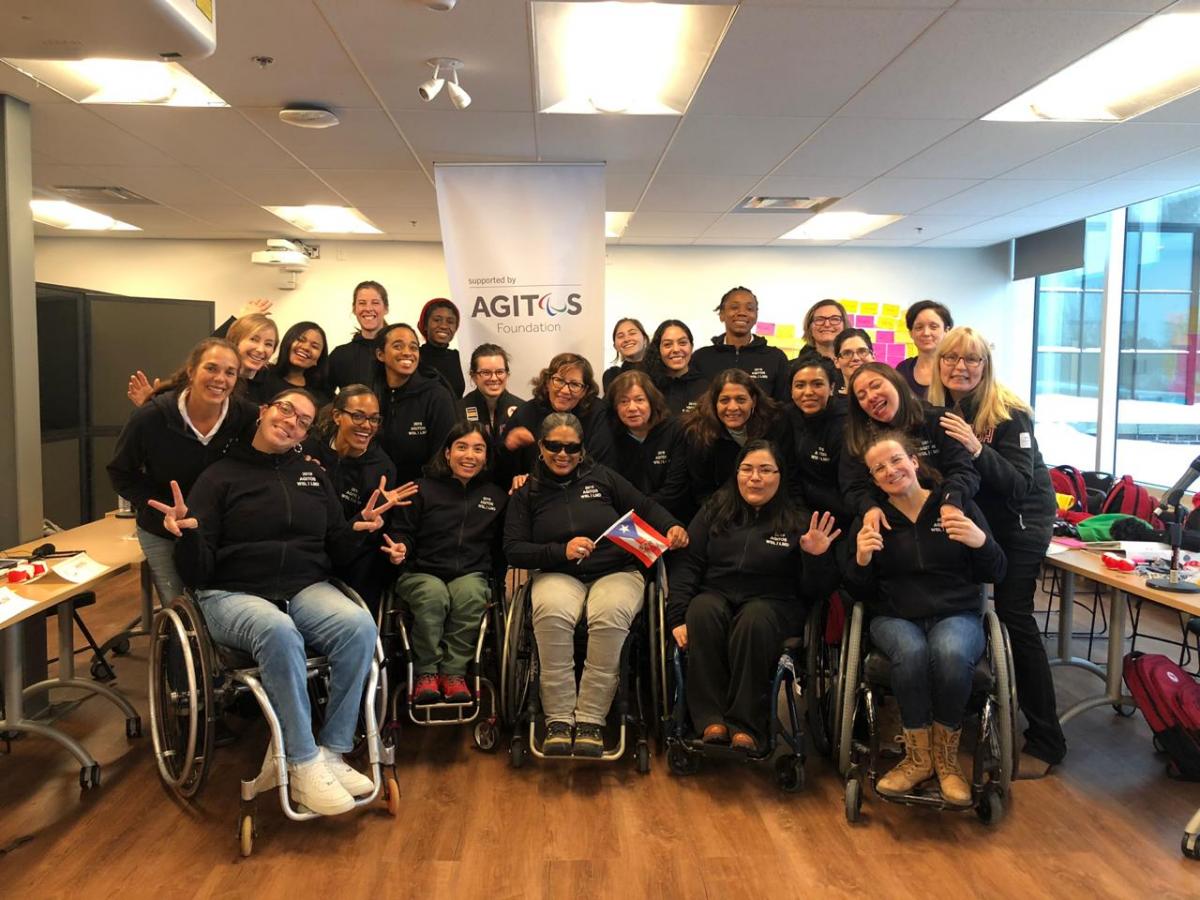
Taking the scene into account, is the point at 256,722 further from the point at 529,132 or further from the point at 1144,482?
the point at 1144,482

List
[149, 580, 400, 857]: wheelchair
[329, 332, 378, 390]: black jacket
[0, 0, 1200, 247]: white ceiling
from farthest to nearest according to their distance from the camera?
1. [329, 332, 378, 390]: black jacket
2. [0, 0, 1200, 247]: white ceiling
3. [149, 580, 400, 857]: wheelchair

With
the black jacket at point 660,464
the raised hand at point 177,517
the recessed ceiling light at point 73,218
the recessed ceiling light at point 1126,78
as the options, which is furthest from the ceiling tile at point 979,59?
the recessed ceiling light at point 73,218

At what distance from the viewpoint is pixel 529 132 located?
3996 mm

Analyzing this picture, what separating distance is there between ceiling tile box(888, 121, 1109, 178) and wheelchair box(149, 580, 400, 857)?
3645 millimetres

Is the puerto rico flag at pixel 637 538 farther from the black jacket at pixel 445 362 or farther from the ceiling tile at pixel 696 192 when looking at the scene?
the ceiling tile at pixel 696 192

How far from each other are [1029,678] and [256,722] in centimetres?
298

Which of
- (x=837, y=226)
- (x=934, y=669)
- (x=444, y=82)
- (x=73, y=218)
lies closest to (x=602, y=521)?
(x=934, y=669)

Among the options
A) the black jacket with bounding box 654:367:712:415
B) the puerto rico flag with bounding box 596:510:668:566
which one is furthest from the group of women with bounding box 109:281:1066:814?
the black jacket with bounding box 654:367:712:415

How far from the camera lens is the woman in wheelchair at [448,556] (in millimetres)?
2979

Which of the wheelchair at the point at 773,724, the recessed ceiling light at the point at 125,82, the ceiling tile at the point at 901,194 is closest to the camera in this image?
the wheelchair at the point at 773,724

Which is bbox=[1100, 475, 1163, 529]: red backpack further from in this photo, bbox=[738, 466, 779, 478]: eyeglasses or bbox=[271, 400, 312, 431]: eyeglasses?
bbox=[271, 400, 312, 431]: eyeglasses

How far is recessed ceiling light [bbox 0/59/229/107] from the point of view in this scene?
328 centimetres

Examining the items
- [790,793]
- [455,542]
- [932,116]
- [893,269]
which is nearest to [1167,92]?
[932,116]

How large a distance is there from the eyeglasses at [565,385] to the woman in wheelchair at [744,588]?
0.75m
